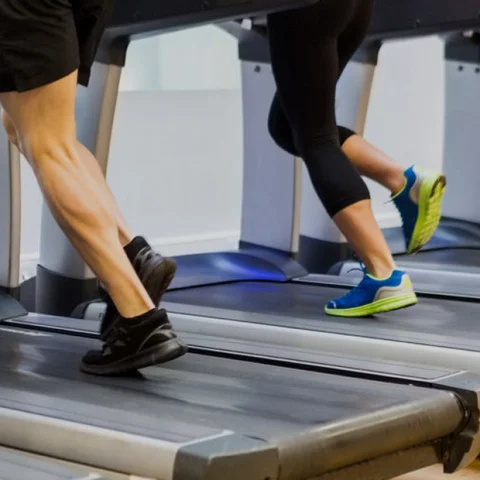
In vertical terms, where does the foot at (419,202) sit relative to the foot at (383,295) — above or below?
above

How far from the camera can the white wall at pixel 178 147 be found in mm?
3990

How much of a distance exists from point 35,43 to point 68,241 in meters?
1.23

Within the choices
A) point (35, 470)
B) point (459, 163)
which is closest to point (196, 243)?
point (459, 163)

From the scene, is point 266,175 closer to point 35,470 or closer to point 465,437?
point 465,437

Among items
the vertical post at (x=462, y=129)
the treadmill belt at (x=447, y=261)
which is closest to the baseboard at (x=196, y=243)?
the treadmill belt at (x=447, y=261)

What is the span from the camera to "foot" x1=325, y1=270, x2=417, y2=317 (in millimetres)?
2701

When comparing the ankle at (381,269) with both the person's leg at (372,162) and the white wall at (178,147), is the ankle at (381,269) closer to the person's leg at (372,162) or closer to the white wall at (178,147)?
the person's leg at (372,162)

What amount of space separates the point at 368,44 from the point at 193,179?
0.92 m

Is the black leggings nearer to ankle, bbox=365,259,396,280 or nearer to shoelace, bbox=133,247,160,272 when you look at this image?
ankle, bbox=365,259,396,280

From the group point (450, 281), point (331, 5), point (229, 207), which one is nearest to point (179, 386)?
point (331, 5)

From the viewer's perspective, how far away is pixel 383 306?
2725 mm

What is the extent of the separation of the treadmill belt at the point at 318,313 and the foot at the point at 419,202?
23 cm

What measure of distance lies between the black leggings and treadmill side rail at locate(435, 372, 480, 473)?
2.33 ft

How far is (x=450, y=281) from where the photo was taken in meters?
3.57
